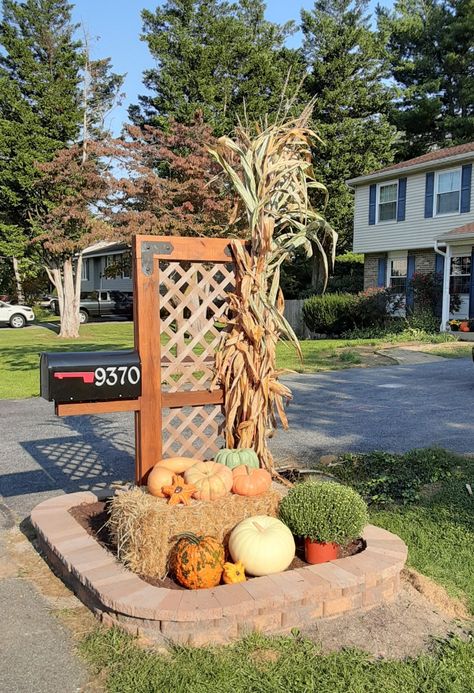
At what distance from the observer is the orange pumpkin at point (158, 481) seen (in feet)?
11.4

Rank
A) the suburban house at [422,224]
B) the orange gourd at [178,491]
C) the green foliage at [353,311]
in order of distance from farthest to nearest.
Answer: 1. the suburban house at [422,224]
2. the green foliage at [353,311]
3. the orange gourd at [178,491]

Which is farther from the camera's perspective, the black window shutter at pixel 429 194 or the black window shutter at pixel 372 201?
the black window shutter at pixel 372 201

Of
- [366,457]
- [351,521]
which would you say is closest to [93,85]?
[366,457]

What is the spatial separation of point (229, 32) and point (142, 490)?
29.9m

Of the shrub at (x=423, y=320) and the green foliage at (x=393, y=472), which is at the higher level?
the shrub at (x=423, y=320)

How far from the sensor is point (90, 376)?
353 cm

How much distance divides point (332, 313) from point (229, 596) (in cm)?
1679

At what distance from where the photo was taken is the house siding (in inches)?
804

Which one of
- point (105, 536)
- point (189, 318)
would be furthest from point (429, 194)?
point (105, 536)

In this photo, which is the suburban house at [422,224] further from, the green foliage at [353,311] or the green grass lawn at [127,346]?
the green grass lawn at [127,346]

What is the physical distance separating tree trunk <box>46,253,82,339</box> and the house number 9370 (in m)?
19.7

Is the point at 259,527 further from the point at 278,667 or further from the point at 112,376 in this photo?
the point at 112,376

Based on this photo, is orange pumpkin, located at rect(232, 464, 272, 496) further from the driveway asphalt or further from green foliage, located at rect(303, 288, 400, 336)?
green foliage, located at rect(303, 288, 400, 336)

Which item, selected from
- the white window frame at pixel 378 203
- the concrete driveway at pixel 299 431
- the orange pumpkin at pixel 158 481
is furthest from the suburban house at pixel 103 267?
the orange pumpkin at pixel 158 481
